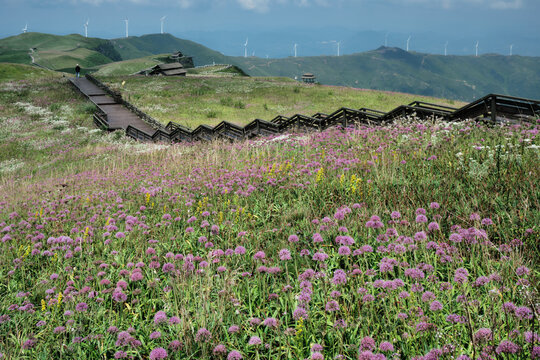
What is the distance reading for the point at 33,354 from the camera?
3.18 metres

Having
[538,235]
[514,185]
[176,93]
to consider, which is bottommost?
[538,235]

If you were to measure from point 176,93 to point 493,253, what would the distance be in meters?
48.5

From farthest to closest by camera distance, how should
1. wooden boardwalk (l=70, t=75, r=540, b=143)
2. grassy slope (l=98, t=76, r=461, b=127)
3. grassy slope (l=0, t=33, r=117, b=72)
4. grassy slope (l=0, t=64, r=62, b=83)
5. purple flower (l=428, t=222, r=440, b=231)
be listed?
grassy slope (l=0, t=33, r=117, b=72)
grassy slope (l=0, t=64, r=62, b=83)
grassy slope (l=98, t=76, r=461, b=127)
wooden boardwalk (l=70, t=75, r=540, b=143)
purple flower (l=428, t=222, r=440, b=231)

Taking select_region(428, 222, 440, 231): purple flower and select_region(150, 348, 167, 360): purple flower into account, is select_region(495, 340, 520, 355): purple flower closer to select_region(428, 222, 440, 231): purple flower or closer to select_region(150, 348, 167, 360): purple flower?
select_region(428, 222, 440, 231): purple flower

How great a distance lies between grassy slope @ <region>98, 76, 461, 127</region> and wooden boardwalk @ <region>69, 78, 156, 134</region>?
2.20m

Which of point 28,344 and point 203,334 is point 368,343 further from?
point 28,344

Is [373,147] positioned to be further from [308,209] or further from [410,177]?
[308,209]

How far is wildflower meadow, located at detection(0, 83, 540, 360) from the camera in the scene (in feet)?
8.99

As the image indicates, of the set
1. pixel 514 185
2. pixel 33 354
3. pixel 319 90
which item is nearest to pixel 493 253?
pixel 514 185

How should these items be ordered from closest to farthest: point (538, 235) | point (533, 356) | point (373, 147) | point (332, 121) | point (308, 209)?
point (533, 356), point (538, 235), point (308, 209), point (373, 147), point (332, 121)

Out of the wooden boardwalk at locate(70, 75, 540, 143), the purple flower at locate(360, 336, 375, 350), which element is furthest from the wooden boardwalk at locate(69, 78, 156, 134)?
the purple flower at locate(360, 336, 375, 350)

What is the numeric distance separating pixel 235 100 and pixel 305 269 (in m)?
41.7

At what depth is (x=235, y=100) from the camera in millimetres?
43562

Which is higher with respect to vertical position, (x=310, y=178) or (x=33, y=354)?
(x=310, y=178)
